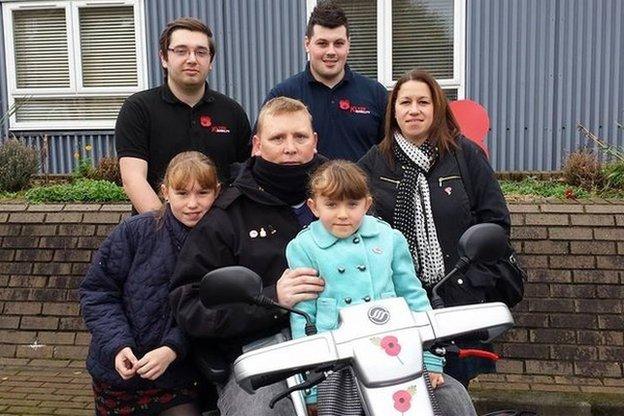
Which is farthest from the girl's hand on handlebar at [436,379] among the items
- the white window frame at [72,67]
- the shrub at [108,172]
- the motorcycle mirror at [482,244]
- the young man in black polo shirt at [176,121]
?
the white window frame at [72,67]

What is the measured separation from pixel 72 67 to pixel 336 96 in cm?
753

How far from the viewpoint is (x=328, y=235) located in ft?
7.72

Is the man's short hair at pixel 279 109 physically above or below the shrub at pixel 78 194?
above

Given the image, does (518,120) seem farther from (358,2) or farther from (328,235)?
(328,235)

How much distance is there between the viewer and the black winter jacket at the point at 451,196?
9.74 ft

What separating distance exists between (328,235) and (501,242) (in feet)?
1.80

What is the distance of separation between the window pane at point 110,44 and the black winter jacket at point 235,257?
8.16m

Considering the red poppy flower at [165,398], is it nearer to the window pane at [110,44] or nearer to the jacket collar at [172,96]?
the jacket collar at [172,96]

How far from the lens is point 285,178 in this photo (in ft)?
8.64

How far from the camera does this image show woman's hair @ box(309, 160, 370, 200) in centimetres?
231

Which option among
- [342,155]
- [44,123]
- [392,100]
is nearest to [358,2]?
[44,123]

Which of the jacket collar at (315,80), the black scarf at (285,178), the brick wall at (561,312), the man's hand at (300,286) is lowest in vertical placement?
the brick wall at (561,312)

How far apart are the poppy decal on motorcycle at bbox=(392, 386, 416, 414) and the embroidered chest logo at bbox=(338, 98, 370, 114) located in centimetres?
240

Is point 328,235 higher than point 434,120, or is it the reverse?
point 434,120
